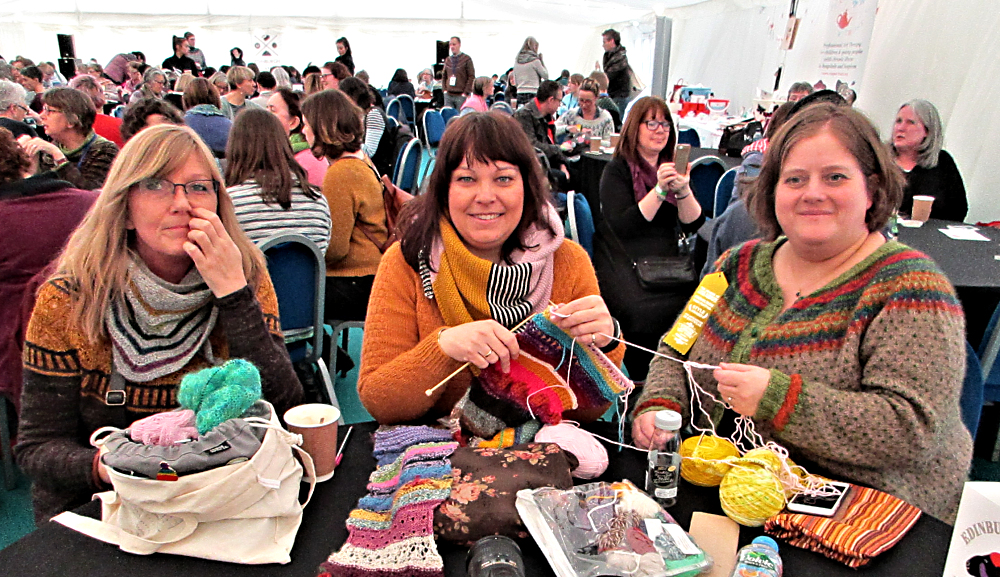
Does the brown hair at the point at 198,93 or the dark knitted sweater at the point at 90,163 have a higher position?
the brown hair at the point at 198,93

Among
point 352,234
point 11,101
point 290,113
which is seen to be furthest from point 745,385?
point 11,101

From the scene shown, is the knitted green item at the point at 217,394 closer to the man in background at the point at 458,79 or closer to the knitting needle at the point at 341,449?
the knitting needle at the point at 341,449

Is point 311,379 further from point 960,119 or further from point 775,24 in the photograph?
point 775,24

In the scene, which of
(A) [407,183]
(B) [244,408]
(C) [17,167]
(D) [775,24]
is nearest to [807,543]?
(B) [244,408]

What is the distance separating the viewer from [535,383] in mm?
1410

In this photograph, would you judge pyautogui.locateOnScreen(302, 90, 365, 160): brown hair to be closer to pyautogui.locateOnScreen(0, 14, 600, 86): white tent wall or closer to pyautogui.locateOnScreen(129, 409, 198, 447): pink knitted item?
pyautogui.locateOnScreen(129, 409, 198, 447): pink knitted item

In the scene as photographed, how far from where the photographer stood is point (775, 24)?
29.1ft

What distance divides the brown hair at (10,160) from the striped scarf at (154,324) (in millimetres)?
1435

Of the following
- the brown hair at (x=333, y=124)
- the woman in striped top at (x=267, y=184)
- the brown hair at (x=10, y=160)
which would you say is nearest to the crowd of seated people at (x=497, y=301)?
the brown hair at (x=10, y=160)

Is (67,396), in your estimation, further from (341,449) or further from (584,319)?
(584,319)

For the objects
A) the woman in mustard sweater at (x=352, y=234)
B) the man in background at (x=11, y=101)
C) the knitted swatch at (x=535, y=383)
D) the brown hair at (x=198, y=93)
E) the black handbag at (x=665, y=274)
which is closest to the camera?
the knitted swatch at (x=535, y=383)

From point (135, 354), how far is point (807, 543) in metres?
1.42

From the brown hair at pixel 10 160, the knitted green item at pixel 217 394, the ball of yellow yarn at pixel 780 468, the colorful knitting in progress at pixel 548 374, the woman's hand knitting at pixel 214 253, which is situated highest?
the brown hair at pixel 10 160

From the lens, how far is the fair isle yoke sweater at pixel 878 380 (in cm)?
127
